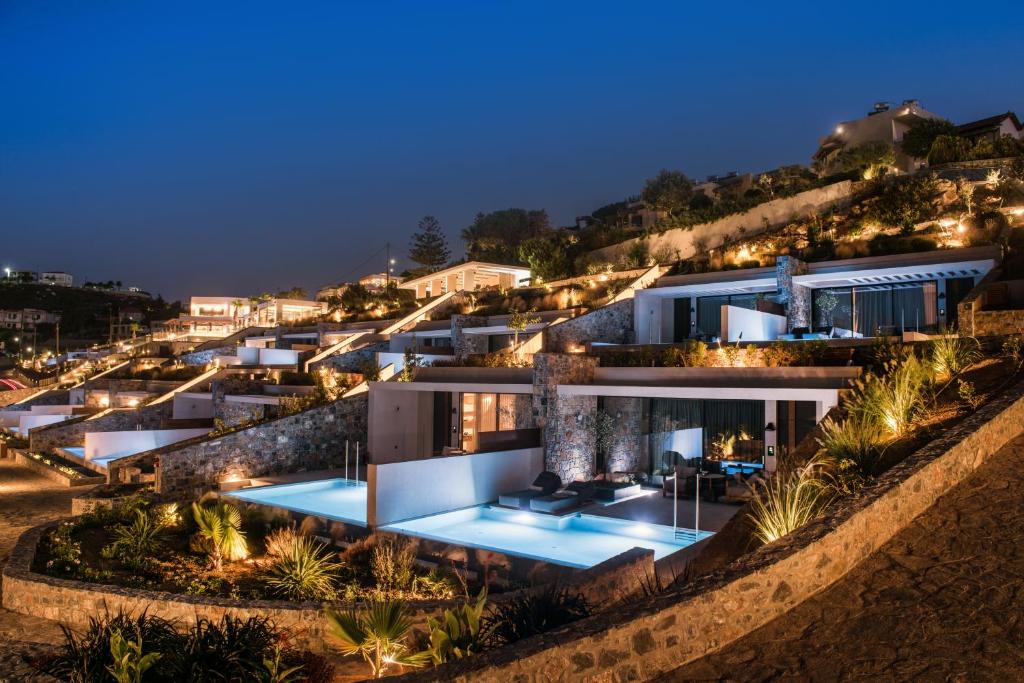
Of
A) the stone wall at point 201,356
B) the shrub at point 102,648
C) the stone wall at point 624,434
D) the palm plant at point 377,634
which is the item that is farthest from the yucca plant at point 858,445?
the stone wall at point 201,356

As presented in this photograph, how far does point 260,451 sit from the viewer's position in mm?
17344

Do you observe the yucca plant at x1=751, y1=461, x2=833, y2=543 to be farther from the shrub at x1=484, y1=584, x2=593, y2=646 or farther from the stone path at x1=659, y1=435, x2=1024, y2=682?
the shrub at x1=484, y1=584, x2=593, y2=646

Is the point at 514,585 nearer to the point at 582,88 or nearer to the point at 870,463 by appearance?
the point at 870,463

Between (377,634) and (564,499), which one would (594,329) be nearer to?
(564,499)

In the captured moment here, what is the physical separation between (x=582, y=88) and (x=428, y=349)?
123 ft

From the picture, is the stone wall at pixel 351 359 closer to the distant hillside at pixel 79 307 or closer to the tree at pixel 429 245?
the tree at pixel 429 245

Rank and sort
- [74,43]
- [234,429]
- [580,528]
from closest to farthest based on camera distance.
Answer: [580,528], [234,429], [74,43]

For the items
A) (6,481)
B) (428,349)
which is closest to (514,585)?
(428,349)

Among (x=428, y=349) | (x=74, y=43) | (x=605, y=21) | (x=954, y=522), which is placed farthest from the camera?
(x=74, y=43)

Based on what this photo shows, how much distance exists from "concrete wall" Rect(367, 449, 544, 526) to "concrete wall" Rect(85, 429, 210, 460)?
37.8 feet

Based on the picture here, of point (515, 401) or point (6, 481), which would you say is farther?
point (6, 481)

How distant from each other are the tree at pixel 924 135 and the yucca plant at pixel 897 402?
26918 millimetres

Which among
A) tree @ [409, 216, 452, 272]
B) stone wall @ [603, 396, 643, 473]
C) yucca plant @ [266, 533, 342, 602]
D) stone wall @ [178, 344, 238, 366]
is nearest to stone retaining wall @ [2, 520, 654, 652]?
yucca plant @ [266, 533, 342, 602]

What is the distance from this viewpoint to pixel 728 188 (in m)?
45.8
